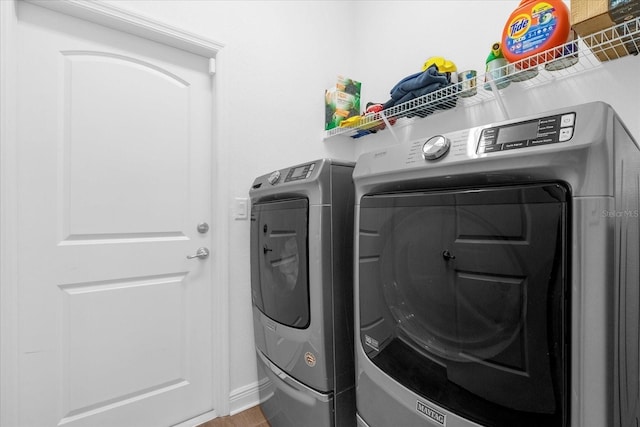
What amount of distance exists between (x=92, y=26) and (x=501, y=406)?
2.18 m

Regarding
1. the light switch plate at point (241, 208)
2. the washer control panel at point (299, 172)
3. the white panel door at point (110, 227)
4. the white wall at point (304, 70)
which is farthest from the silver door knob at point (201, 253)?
the washer control panel at point (299, 172)

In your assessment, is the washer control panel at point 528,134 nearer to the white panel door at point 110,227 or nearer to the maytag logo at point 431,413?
the maytag logo at point 431,413

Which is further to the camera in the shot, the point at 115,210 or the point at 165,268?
the point at 165,268

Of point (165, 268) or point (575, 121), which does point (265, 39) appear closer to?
point (165, 268)

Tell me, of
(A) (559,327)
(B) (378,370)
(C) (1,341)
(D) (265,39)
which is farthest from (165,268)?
(A) (559,327)

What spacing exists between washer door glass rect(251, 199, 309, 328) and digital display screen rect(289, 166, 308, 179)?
11cm

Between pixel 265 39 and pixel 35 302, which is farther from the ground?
pixel 265 39

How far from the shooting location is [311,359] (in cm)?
119

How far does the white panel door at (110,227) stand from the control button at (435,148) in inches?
53.7

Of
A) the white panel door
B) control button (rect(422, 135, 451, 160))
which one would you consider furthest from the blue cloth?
the white panel door

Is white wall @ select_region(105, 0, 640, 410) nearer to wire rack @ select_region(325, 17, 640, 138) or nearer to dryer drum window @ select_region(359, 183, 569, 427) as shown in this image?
wire rack @ select_region(325, 17, 640, 138)

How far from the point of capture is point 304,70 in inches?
83.5

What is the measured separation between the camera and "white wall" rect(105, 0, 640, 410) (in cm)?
156

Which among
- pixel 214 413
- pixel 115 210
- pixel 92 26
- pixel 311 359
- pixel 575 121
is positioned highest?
pixel 92 26
